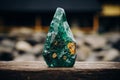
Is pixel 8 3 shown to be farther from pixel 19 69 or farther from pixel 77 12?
pixel 19 69

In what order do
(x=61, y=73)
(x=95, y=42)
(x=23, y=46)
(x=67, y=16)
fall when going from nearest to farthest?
(x=61, y=73), (x=23, y=46), (x=95, y=42), (x=67, y=16)

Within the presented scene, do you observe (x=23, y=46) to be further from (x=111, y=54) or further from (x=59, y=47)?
(x=59, y=47)

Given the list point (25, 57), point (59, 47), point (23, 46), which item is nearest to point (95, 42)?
point (23, 46)

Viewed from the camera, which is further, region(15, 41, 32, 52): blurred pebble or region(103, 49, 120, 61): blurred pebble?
region(15, 41, 32, 52): blurred pebble

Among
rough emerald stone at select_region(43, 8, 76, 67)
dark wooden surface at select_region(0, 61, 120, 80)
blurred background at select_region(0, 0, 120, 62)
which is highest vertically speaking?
rough emerald stone at select_region(43, 8, 76, 67)

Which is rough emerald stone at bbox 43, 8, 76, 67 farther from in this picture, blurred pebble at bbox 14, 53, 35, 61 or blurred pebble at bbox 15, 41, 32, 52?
blurred pebble at bbox 15, 41, 32, 52

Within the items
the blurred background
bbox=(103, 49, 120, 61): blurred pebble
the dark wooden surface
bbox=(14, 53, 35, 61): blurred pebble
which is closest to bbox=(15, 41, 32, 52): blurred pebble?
bbox=(14, 53, 35, 61): blurred pebble

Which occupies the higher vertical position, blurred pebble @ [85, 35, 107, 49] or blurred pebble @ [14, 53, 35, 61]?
blurred pebble @ [14, 53, 35, 61]

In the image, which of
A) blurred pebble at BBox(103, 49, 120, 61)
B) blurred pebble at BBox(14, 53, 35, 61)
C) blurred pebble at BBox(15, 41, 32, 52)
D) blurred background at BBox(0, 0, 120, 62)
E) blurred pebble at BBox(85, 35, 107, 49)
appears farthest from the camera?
blurred background at BBox(0, 0, 120, 62)

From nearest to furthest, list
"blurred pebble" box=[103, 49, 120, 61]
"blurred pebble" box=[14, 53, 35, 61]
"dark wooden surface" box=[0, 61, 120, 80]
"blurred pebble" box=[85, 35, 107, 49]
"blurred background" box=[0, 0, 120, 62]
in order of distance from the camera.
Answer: "dark wooden surface" box=[0, 61, 120, 80] → "blurred pebble" box=[103, 49, 120, 61] → "blurred pebble" box=[14, 53, 35, 61] → "blurred pebble" box=[85, 35, 107, 49] → "blurred background" box=[0, 0, 120, 62]
